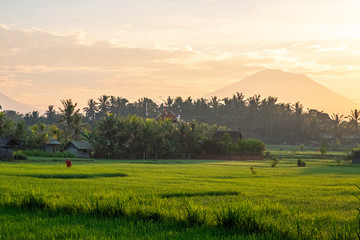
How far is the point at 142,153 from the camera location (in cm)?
6531

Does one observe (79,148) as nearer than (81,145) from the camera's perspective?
Yes

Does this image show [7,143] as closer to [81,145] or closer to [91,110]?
[81,145]

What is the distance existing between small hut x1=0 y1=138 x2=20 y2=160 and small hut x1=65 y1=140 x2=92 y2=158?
1485 cm

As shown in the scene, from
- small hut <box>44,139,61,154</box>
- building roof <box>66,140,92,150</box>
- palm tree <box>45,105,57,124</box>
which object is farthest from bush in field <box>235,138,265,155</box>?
palm tree <box>45,105,57,124</box>

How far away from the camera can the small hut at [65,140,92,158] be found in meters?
63.1

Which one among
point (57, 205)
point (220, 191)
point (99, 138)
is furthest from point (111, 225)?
point (99, 138)

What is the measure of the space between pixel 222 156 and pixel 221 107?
66225 millimetres

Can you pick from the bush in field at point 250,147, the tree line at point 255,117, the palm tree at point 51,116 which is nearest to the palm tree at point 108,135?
the bush in field at point 250,147

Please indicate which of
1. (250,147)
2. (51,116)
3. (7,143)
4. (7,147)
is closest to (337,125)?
(250,147)

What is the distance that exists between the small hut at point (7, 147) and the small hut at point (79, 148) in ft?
48.7

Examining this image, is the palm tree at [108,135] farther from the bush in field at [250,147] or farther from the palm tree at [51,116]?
the palm tree at [51,116]

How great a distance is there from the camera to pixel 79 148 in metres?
62.9

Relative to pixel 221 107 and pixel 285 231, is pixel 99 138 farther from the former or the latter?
pixel 221 107

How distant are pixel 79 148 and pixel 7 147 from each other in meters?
15.6
